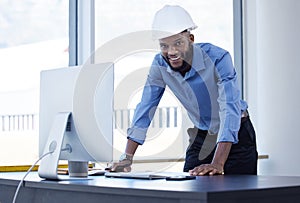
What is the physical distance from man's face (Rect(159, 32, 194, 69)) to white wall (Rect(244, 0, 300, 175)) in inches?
89.1

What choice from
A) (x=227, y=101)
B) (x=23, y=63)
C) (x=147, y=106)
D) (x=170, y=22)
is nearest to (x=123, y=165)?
(x=147, y=106)

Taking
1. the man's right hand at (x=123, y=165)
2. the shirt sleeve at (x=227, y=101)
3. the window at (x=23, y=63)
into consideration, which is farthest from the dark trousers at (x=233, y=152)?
the window at (x=23, y=63)

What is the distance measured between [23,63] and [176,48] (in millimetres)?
1776

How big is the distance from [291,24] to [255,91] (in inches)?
27.6

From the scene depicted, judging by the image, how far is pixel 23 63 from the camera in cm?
420

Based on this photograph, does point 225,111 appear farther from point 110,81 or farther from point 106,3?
point 106,3

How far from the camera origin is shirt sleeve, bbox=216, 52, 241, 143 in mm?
2639

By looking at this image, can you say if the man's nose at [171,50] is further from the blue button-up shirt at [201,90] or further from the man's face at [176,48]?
the blue button-up shirt at [201,90]

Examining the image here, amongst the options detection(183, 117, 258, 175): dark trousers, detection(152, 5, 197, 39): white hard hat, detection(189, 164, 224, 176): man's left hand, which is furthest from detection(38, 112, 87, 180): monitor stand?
detection(183, 117, 258, 175): dark trousers

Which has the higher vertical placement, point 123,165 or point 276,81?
point 276,81

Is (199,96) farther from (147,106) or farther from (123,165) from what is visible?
(123,165)

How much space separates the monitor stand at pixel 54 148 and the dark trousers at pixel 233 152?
76 centimetres

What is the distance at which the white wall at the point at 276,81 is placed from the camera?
4.85 meters

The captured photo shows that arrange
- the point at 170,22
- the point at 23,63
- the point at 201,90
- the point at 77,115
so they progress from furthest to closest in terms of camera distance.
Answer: the point at 23,63 → the point at 201,90 → the point at 170,22 → the point at 77,115
